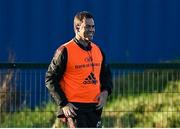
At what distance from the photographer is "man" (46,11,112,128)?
6918 millimetres

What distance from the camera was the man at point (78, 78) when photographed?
22.7ft

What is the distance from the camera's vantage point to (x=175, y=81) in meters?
10.3

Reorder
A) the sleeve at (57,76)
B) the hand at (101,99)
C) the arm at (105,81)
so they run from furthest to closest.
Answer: the arm at (105,81)
the hand at (101,99)
the sleeve at (57,76)

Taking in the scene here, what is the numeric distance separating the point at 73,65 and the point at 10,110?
3.39 meters

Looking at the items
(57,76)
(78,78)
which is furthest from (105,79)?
(57,76)

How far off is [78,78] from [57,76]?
21 centimetres

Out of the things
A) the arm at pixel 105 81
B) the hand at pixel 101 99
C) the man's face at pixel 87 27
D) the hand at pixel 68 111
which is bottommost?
the hand at pixel 68 111

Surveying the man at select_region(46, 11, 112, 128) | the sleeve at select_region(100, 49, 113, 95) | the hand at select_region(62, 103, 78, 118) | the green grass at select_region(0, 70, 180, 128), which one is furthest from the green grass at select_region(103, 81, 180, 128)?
the hand at select_region(62, 103, 78, 118)

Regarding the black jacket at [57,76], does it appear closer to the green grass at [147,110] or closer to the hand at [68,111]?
the hand at [68,111]

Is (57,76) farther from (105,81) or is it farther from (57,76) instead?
(105,81)

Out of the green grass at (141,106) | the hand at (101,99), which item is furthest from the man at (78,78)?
the green grass at (141,106)

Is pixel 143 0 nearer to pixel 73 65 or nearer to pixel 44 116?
pixel 44 116

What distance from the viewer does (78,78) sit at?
7.02 meters

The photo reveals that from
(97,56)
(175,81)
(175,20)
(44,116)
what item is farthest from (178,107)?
(175,20)
